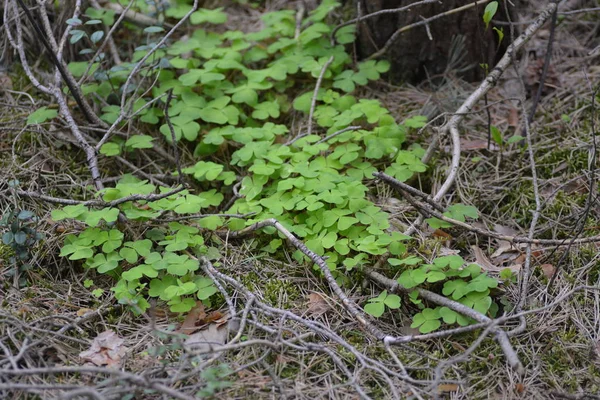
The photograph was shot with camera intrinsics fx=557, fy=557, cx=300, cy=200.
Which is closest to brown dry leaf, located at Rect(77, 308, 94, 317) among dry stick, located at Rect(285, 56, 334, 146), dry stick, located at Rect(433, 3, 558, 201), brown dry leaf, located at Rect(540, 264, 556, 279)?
dry stick, located at Rect(285, 56, 334, 146)

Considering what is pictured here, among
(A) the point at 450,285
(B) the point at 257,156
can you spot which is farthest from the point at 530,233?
(B) the point at 257,156

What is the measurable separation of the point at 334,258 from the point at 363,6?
1.82 metres

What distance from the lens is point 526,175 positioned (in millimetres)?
3055

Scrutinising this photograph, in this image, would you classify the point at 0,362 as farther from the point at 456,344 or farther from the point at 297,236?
the point at 456,344

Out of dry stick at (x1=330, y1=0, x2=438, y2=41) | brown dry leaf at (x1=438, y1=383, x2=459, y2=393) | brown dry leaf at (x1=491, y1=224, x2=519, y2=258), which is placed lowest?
brown dry leaf at (x1=438, y1=383, x2=459, y2=393)

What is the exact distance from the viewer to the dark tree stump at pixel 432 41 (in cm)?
343

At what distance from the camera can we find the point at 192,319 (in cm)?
239

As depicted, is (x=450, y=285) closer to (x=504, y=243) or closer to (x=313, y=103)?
(x=504, y=243)

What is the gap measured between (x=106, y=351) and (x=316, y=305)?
35.1 inches

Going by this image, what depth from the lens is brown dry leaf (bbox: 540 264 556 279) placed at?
8.23 feet

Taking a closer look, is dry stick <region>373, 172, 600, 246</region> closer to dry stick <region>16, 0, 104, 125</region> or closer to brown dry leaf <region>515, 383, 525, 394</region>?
brown dry leaf <region>515, 383, 525, 394</region>

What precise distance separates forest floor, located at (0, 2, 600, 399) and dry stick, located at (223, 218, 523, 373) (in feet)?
0.14

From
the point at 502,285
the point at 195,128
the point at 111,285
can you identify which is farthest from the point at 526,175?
the point at 111,285

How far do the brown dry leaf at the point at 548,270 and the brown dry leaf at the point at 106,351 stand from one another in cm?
185
